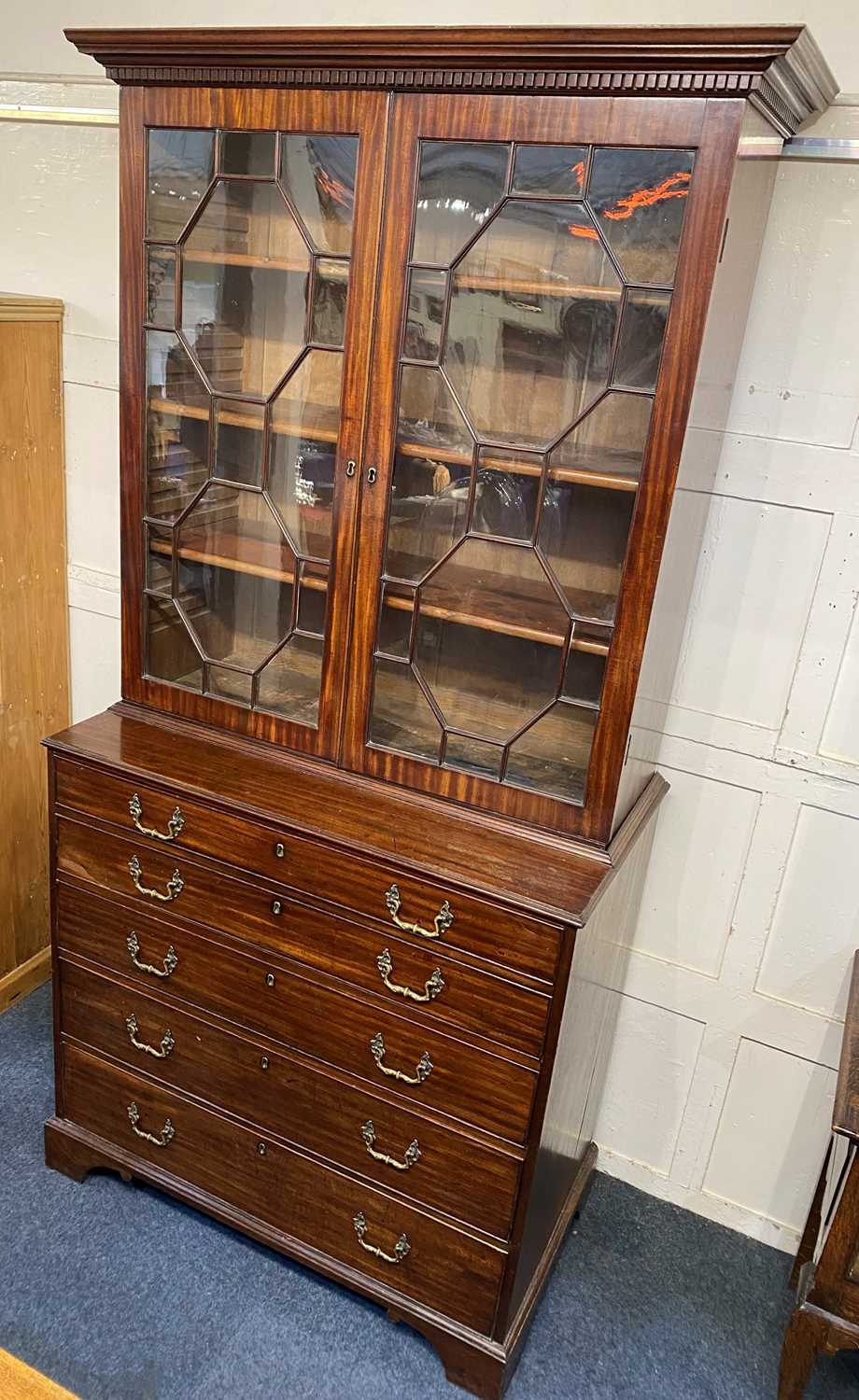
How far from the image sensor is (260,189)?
1.60 metres

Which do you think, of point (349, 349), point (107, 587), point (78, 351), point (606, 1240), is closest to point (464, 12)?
point (349, 349)

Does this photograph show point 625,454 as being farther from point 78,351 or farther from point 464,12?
point 78,351

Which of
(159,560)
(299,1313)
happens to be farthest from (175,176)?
(299,1313)

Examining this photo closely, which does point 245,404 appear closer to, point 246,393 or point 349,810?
point 246,393

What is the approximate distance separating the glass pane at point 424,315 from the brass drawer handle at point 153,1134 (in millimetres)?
1474

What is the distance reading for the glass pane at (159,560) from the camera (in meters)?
1.85

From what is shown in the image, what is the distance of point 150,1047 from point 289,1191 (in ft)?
1.20

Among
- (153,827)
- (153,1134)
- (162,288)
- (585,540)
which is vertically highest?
(162,288)

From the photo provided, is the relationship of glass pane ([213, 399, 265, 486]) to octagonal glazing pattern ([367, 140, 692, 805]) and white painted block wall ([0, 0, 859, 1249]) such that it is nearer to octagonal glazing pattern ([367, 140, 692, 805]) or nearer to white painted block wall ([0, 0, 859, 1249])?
octagonal glazing pattern ([367, 140, 692, 805])

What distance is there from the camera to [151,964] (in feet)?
6.22

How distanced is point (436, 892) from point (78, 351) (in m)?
1.49

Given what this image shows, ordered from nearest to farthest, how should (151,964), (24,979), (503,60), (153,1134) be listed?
1. (503,60)
2. (151,964)
3. (153,1134)
4. (24,979)

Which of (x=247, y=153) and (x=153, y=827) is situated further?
(x=153, y=827)

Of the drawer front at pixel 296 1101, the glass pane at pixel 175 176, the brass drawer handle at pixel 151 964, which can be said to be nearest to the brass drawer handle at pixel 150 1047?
the drawer front at pixel 296 1101
